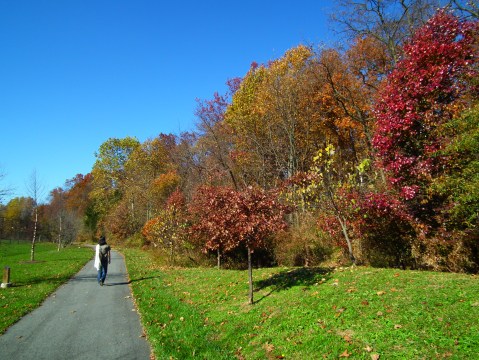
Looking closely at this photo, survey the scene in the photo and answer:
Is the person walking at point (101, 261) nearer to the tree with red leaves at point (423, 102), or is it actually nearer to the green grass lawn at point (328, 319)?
the green grass lawn at point (328, 319)

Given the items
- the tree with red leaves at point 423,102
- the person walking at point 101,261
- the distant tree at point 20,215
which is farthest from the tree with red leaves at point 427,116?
the distant tree at point 20,215

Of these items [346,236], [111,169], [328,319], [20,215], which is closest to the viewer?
[328,319]

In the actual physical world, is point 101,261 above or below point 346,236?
below

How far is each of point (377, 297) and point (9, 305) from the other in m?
9.88

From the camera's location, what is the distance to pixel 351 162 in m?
15.0

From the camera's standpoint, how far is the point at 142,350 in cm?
583

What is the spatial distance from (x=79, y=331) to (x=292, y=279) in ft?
18.0

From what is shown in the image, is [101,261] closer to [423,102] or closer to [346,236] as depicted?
[346,236]

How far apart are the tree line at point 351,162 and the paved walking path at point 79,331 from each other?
9.66 feet

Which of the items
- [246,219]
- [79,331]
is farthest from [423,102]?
[79,331]

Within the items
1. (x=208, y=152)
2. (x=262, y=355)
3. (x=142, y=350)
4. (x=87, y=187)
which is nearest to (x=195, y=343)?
(x=142, y=350)

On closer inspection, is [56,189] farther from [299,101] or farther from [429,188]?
[429,188]

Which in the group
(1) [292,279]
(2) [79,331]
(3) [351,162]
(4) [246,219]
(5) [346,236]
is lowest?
(2) [79,331]

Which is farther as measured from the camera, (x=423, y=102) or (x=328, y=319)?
(x=423, y=102)
